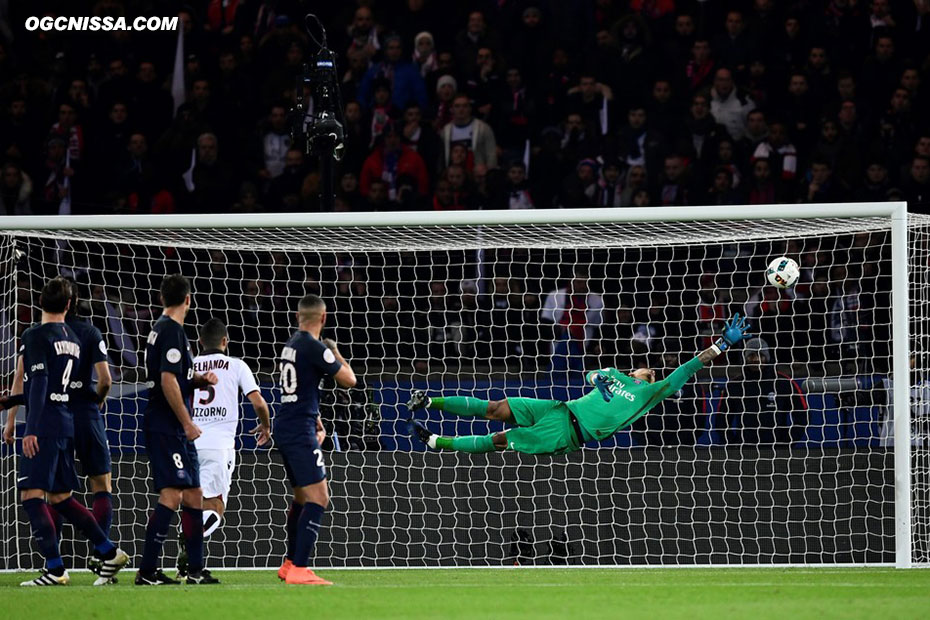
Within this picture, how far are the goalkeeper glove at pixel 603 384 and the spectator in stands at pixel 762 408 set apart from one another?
111cm

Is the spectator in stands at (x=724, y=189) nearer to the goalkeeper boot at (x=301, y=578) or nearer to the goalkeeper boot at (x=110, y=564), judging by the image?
the goalkeeper boot at (x=301, y=578)

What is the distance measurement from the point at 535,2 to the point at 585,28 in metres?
0.61

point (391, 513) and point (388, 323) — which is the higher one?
point (388, 323)

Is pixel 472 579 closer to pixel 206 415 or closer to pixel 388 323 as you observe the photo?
pixel 206 415

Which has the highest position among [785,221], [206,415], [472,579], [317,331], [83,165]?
[83,165]

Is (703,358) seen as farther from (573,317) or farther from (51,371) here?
(51,371)

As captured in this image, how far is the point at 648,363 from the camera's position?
439 inches

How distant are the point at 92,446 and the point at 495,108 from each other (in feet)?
22.1

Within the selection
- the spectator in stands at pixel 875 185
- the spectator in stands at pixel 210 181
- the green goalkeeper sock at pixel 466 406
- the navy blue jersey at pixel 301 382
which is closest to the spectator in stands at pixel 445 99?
the spectator in stands at pixel 210 181

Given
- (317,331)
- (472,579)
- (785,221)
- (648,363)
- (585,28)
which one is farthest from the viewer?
(585,28)

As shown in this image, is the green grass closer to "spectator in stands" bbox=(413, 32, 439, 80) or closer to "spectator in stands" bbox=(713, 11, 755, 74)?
"spectator in stands" bbox=(713, 11, 755, 74)

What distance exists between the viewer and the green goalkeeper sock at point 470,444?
955 cm

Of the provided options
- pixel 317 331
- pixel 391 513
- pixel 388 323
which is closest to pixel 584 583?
pixel 317 331

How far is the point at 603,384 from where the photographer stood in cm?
957
